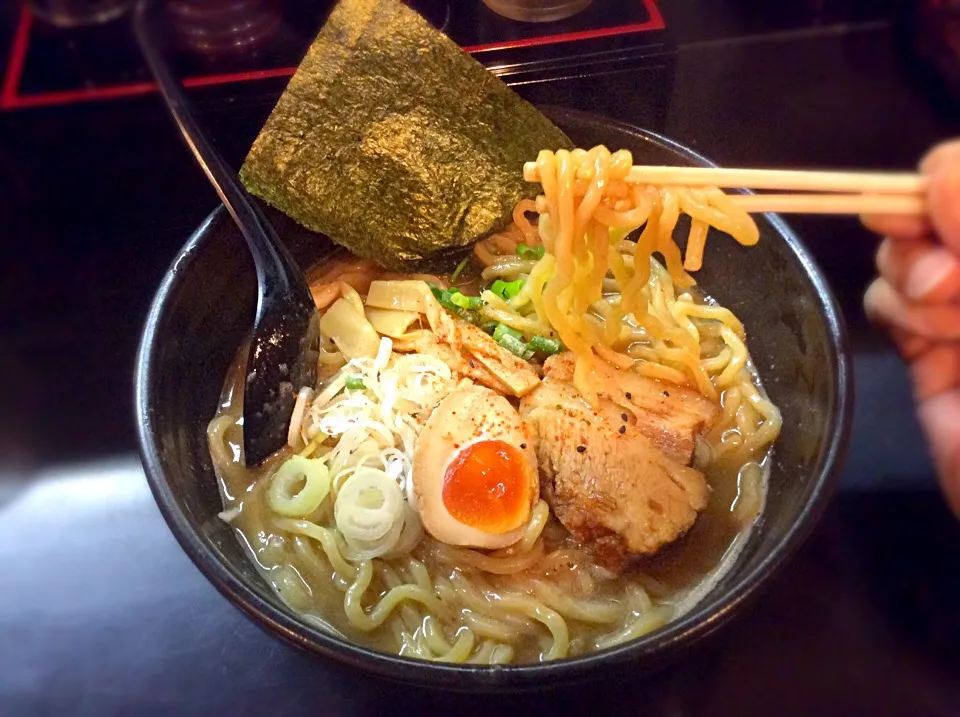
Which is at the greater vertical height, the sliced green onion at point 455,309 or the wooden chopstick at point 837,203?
the wooden chopstick at point 837,203

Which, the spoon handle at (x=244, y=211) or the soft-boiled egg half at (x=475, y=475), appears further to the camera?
the spoon handle at (x=244, y=211)

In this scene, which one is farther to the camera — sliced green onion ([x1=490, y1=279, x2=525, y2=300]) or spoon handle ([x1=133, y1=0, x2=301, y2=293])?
sliced green onion ([x1=490, y1=279, x2=525, y2=300])

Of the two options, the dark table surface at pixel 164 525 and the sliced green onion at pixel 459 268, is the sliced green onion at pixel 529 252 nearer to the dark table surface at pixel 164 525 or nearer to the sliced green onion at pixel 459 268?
the sliced green onion at pixel 459 268

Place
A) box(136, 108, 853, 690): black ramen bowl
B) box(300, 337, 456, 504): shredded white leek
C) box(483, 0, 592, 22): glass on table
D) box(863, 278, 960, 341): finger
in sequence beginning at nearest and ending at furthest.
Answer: box(136, 108, 853, 690): black ramen bowl → box(863, 278, 960, 341): finger → box(300, 337, 456, 504): shredded white leek → box(483, 0, 592, 22): glass on table

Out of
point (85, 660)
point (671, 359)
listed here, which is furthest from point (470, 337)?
point (85, 660)

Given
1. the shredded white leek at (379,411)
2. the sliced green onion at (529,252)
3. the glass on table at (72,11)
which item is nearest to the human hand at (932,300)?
the sliced green onion at (529,252)

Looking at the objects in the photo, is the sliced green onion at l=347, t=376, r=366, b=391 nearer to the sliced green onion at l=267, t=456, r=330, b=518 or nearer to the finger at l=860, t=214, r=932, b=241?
the sliced green onion at l=267, t=456, r=330, b=518

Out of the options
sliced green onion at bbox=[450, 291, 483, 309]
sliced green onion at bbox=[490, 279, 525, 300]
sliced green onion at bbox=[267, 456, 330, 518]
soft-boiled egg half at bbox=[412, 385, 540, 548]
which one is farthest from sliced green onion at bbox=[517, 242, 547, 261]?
sliced green onion at bbox=[267, 456, 330, 518]

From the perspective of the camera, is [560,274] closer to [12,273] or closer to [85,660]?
[85,660]
